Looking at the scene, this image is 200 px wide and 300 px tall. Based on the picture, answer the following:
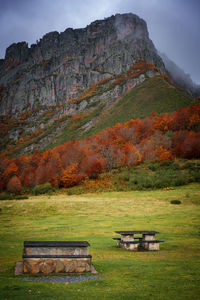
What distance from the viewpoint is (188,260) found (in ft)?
35.6

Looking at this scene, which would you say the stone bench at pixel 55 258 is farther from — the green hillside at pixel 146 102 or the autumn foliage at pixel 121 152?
the green hillside at pixel 146 102

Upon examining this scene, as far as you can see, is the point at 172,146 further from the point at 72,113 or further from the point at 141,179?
the point at 72,113

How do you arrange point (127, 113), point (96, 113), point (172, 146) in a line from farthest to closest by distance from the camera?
point (96, 113) → point (127, 113) → point (172, 146)

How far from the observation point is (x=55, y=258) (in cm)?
922

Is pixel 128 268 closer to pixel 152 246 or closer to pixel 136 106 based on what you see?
pixel 152 246

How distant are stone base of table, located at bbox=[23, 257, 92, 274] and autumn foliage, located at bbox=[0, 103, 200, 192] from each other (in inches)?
2206

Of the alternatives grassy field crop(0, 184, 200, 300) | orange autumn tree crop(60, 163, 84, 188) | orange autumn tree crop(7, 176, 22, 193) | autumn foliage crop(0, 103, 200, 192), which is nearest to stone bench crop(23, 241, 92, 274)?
grassy field crop(0, 184, 200, 300)

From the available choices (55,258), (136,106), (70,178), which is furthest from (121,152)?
(136,106)

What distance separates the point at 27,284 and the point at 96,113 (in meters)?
158

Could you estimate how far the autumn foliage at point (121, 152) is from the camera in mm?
68375

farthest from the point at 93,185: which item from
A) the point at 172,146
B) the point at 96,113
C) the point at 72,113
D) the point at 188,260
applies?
the point at 72,113

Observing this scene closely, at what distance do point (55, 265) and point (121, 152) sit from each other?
214 ft

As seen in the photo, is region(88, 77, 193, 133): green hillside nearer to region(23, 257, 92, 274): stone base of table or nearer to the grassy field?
the grassy field

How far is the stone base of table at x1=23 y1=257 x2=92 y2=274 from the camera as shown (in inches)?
353
